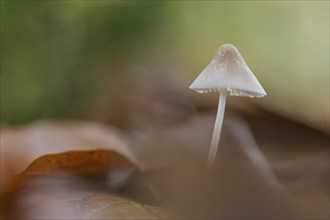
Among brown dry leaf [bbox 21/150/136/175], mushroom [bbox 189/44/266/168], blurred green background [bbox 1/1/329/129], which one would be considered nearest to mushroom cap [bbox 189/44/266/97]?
mushroom [bbox 189/44/266/168]

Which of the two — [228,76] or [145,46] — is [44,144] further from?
[145,46]

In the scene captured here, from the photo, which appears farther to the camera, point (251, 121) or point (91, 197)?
point (251, 121)

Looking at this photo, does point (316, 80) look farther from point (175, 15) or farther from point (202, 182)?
point (202, 182)

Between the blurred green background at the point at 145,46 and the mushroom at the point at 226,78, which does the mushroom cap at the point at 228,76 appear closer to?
the mushroom at the point at 226,78

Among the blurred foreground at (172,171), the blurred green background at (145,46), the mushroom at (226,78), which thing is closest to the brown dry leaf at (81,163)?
the blurred foreground at (172,171)

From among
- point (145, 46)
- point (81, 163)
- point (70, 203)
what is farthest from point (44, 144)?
point (145, 46)

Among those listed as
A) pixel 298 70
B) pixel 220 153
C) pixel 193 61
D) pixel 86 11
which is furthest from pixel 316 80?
pixel 220 153
